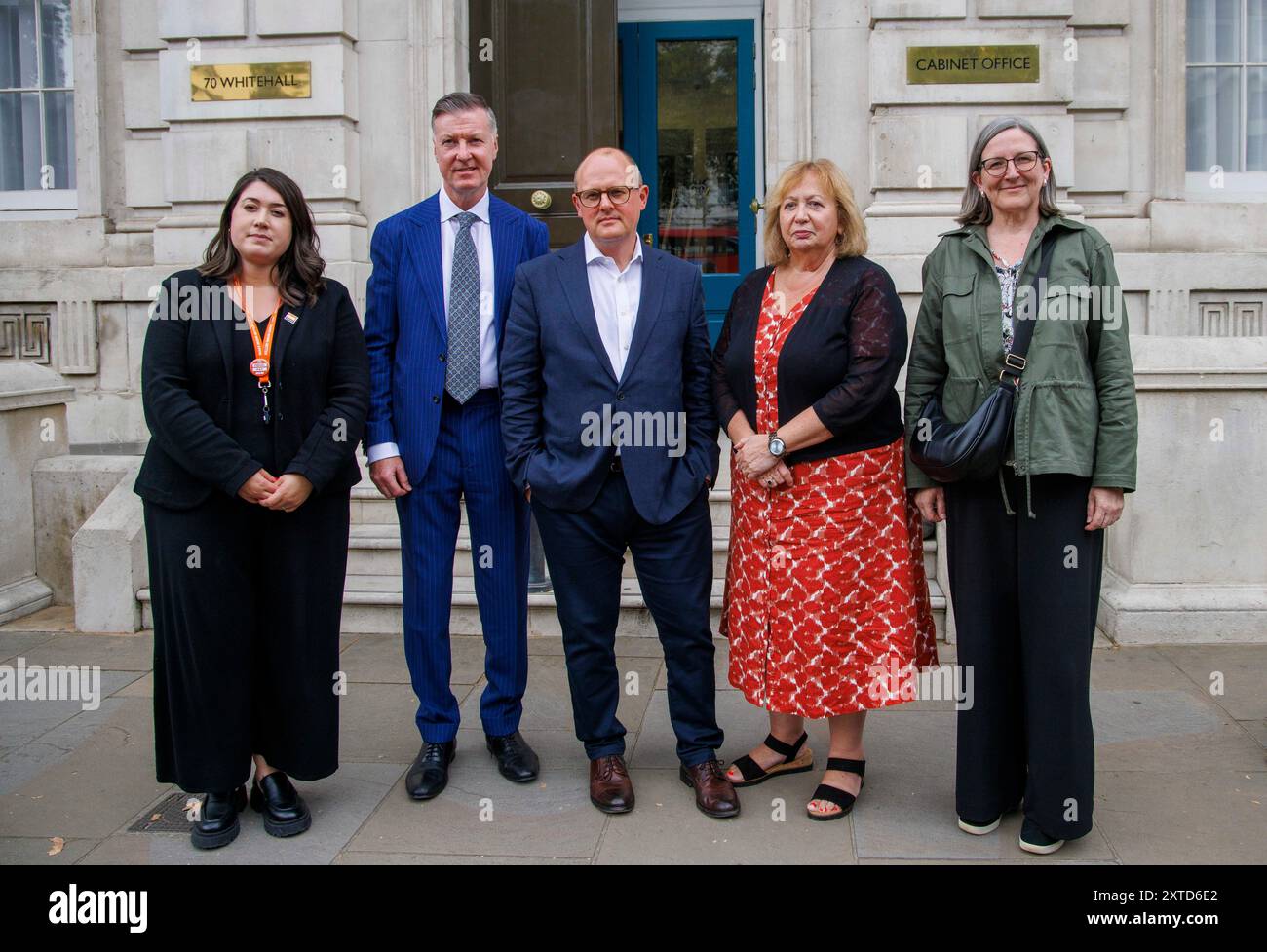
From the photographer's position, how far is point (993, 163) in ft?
12.3

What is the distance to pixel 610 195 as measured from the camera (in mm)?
4012

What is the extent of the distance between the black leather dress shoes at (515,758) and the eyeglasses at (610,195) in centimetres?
195

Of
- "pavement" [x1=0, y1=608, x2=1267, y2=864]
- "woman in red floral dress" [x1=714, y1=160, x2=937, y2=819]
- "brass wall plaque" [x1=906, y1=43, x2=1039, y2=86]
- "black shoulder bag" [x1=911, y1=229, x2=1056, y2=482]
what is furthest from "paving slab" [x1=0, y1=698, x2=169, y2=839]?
"brass wall plaque" [x1=906, y1=43, x2=1039, y2=86]

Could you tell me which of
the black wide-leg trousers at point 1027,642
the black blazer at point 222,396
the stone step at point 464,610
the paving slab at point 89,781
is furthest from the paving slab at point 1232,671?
the paving slab at point 89,781

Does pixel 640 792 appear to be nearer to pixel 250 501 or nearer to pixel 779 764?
pixel 779 764

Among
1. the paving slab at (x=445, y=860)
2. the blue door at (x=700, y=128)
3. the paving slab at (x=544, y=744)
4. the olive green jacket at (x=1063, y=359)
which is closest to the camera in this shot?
the olive green jacket at (x=1063, y=359)

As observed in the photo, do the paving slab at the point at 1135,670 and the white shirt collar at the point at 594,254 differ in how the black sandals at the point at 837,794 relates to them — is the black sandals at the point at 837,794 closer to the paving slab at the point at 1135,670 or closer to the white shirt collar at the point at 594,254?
the paving slab at the point at 1135,670

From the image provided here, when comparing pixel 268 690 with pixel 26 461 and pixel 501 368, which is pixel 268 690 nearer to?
pixel 501 368

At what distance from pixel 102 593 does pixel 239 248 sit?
10.9 ft

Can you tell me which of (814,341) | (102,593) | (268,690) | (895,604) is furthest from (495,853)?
(102,593)

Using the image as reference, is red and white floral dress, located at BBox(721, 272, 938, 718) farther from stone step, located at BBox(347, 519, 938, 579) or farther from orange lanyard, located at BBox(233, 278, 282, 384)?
stone step, located at BBox(347, 519, 938, 579)

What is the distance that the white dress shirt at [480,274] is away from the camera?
436cm

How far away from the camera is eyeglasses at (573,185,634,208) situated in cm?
401

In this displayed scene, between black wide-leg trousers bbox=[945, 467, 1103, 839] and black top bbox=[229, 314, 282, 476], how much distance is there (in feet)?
7.24
